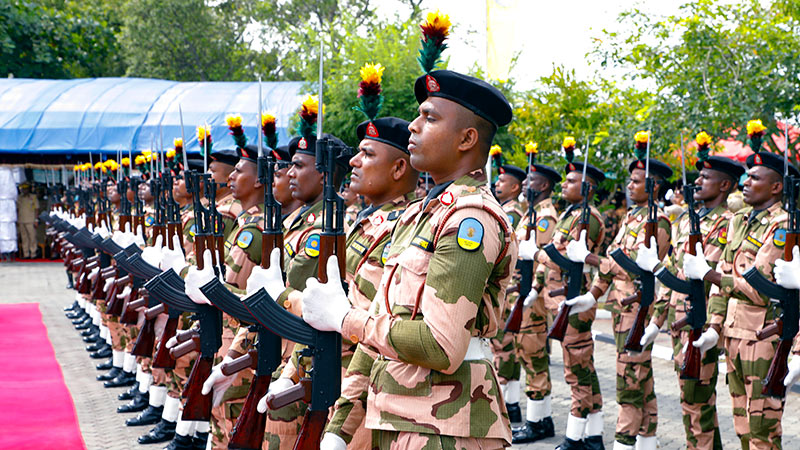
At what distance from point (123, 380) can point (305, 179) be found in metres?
5.73

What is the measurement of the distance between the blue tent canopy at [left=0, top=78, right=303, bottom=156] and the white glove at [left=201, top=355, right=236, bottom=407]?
58.0 feet

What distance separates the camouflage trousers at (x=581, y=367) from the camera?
6.78 metres

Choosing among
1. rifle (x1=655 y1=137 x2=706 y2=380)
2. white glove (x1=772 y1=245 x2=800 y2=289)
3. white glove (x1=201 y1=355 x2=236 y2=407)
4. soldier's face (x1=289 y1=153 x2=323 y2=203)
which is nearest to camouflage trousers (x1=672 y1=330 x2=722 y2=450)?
rifle (x1=655 y1=137 x2=706 y2=380)

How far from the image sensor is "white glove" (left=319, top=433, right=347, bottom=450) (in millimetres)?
2943

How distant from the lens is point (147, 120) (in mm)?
23906

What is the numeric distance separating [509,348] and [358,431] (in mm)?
4796

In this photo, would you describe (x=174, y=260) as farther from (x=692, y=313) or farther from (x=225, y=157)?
(x=692, y=313)

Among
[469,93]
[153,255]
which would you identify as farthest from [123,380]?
[469,93]

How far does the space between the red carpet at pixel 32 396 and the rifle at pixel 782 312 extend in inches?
200

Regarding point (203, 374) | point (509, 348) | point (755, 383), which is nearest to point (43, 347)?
point (509, 348)

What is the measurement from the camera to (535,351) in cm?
749

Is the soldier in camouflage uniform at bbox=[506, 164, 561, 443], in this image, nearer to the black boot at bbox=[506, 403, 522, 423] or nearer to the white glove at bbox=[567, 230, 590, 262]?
the black boot at bbox=[506, 403, 522, 423]

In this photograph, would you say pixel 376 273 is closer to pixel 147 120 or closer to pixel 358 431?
pixel 358 431

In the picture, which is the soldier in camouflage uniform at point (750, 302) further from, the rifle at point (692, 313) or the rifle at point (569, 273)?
the rifle at point (569, 273)
